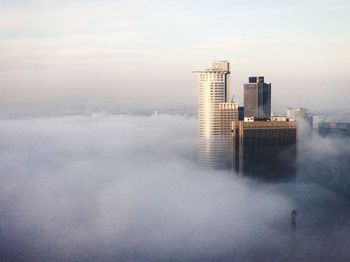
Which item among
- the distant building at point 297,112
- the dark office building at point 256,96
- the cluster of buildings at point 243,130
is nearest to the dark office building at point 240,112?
the cluster of buildings at point 243,130

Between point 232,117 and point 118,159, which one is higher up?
point 232,117

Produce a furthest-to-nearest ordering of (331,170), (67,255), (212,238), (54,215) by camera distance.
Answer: (331,170) < (54,215) < (212,238) < (67,255)

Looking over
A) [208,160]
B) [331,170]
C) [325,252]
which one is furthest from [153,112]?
[325,252]

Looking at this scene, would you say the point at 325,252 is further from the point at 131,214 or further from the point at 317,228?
the point at 131,214

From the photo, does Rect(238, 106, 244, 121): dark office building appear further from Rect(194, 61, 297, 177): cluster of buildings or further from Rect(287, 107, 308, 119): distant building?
Rect(287, 107, 308, 119): distant building

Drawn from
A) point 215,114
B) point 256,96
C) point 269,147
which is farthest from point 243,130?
point 256,96

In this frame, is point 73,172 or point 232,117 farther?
point 232,117

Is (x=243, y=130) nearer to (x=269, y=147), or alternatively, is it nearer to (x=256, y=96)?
(x=269, y=147)
